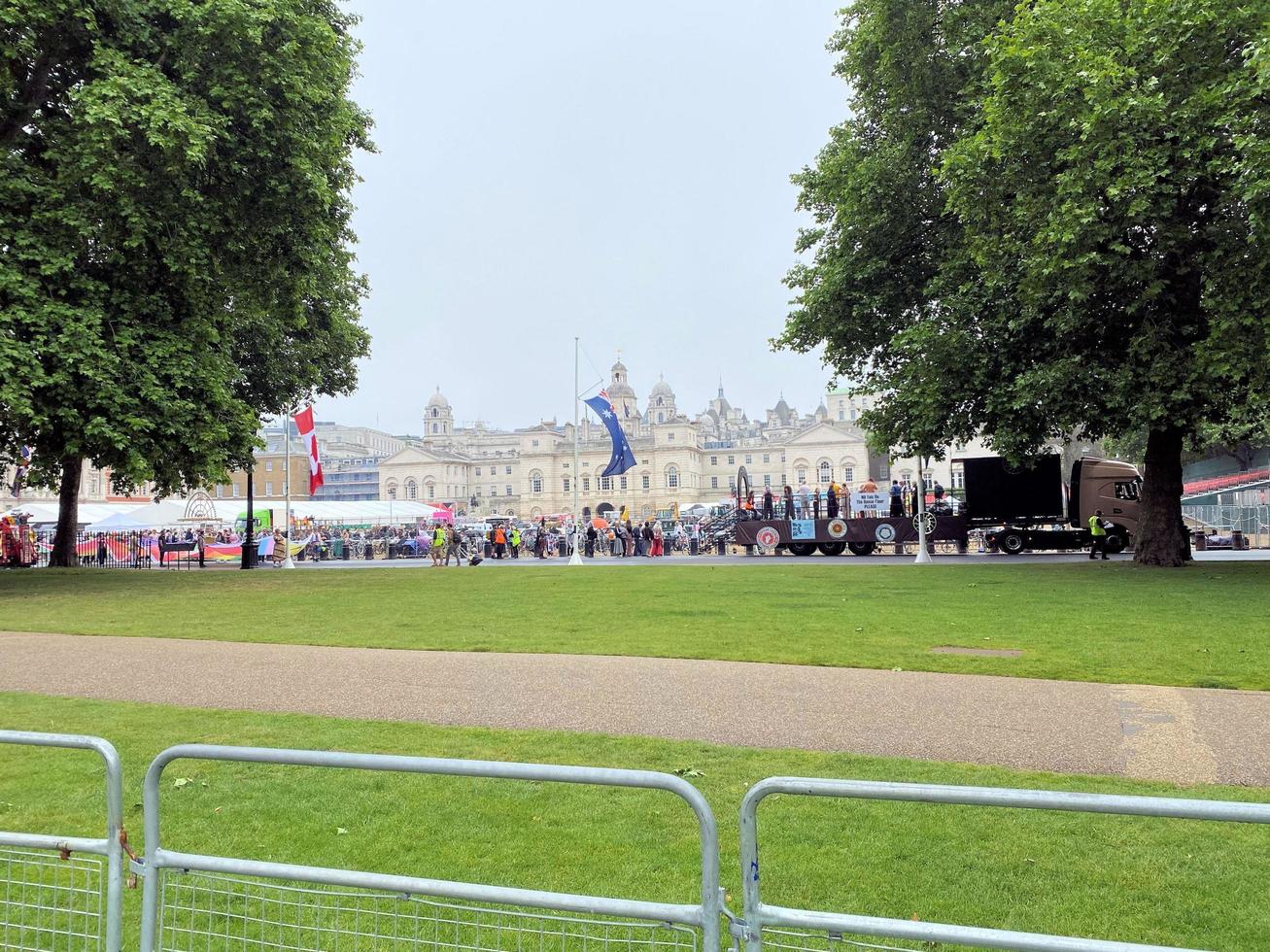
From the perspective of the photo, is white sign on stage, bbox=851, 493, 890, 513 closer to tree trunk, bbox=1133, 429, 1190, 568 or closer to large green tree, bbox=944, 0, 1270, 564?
tree trunk, bbox=1133, 429, 1190, 568

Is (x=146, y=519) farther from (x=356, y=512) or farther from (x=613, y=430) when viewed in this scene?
(x=613, y=430)

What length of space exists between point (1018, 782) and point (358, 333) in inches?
1230

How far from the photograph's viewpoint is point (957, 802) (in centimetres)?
271

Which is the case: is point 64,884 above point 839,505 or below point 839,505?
below

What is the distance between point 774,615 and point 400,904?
11.0m

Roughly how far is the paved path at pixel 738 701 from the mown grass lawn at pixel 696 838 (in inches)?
25.0

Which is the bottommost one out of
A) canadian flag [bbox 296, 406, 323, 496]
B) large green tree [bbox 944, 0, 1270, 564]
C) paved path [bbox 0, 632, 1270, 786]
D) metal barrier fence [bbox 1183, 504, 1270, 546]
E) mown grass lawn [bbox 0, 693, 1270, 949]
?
mown grass lawn [bbox 0, 693, 1270, 949]

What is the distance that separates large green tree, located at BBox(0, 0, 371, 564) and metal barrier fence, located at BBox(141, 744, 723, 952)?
1579 centimetres

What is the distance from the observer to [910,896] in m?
4.33

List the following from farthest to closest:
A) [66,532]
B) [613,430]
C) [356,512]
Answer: [356,512]
[613,430]
[66,532]

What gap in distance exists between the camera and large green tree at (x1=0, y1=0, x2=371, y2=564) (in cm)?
1784

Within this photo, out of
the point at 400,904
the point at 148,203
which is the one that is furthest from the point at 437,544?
the point at 400,904

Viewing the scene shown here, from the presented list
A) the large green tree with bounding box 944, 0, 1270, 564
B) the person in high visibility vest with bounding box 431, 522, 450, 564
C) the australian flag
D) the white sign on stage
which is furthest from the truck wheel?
the person in high visibility vest with bounding box 431, 522, 450, 564

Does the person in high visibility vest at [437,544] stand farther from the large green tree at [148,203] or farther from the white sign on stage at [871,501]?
the white sign on stage at [871,501]
